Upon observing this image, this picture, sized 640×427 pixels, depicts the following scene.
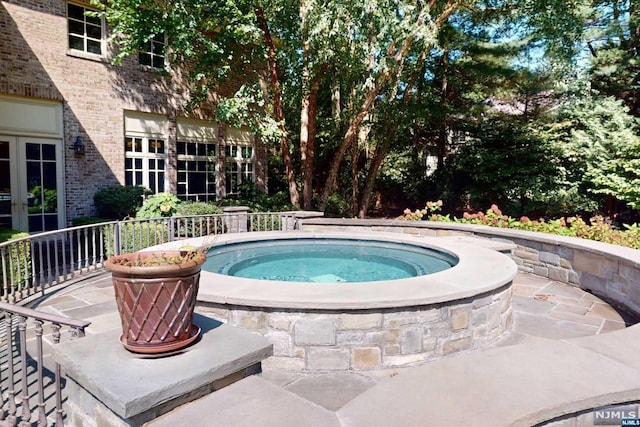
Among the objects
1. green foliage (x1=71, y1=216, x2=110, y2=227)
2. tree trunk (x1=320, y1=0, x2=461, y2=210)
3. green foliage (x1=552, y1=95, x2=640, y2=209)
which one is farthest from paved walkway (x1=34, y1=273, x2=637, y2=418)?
green foliage (x1=552, y1=95, x2=640, y2=209)

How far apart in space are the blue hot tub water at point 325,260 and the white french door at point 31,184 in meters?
5.65

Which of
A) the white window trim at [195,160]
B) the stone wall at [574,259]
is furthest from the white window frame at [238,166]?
the stone wall at [574,259]

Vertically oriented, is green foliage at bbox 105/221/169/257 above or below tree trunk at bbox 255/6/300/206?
below

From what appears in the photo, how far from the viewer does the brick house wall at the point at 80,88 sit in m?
8.95

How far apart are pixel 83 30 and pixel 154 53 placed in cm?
188

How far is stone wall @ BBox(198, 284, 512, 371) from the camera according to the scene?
3.34 meters

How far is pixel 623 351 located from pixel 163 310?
7.94 ft

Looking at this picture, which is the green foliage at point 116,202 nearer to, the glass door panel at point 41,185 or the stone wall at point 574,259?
the glass door panel at point 41,185

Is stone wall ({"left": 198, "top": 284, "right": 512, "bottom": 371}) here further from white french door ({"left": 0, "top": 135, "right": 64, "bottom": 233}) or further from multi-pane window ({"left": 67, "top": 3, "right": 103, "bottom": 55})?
multi-pane window ({"left": 67, "top": 3, "right": 103, "bottom": 55})

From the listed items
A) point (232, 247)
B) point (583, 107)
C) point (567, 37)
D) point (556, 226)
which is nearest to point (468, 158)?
point (583, 107)

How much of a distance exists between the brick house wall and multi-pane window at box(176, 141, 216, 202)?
0.39 metres

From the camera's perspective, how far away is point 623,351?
88.0 inches

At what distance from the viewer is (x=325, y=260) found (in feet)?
21.6
